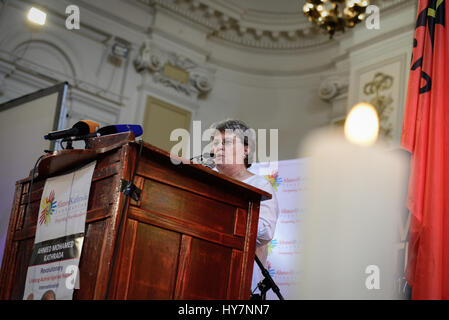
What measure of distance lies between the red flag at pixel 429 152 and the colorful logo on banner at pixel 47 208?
162 centimetres

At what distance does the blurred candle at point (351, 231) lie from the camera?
4379 mm

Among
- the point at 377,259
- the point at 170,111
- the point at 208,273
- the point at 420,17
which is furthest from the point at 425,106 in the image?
the point at 170,111

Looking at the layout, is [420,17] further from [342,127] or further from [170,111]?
[170,111]

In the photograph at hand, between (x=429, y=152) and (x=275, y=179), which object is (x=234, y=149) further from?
(x=275, y=179)

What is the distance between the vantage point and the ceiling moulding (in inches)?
288

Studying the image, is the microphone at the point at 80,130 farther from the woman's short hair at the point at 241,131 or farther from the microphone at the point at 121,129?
the woman's short hair at the point at 241,131

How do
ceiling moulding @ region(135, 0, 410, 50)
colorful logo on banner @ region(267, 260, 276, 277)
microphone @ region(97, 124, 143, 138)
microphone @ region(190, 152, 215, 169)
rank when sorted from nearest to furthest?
1. microphone @ region(97, 124, 143, 138)
2. microphone @ region(190, 152, 215, 169)
3. colorful logo on banner @ region(267, 260, 276, 277)
4. ceiling moulding @ region(135, 0, 410, 50)

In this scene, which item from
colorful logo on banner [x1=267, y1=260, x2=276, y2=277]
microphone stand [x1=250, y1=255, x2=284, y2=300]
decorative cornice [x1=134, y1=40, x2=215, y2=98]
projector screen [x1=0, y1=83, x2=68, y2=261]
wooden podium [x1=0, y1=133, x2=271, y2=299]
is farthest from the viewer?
decorative cornice [x1=134, y1=40, x2=215, y2=98]

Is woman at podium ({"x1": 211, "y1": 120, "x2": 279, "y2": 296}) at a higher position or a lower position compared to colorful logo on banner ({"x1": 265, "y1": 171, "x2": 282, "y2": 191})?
lower

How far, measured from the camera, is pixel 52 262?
219 centimetres

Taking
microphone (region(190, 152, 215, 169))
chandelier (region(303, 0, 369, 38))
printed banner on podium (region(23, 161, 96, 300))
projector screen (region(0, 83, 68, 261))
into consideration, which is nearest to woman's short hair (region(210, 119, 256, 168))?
microphone (region(190, 152, 215, 169))

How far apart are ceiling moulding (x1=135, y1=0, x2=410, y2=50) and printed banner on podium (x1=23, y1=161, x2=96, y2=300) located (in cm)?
519

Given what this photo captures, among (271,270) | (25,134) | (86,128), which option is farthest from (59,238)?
(271,270)

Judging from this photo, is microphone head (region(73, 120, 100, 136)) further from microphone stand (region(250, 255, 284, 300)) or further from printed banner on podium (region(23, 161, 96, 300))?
microphone stand (region(250, 255, 284, 300))
